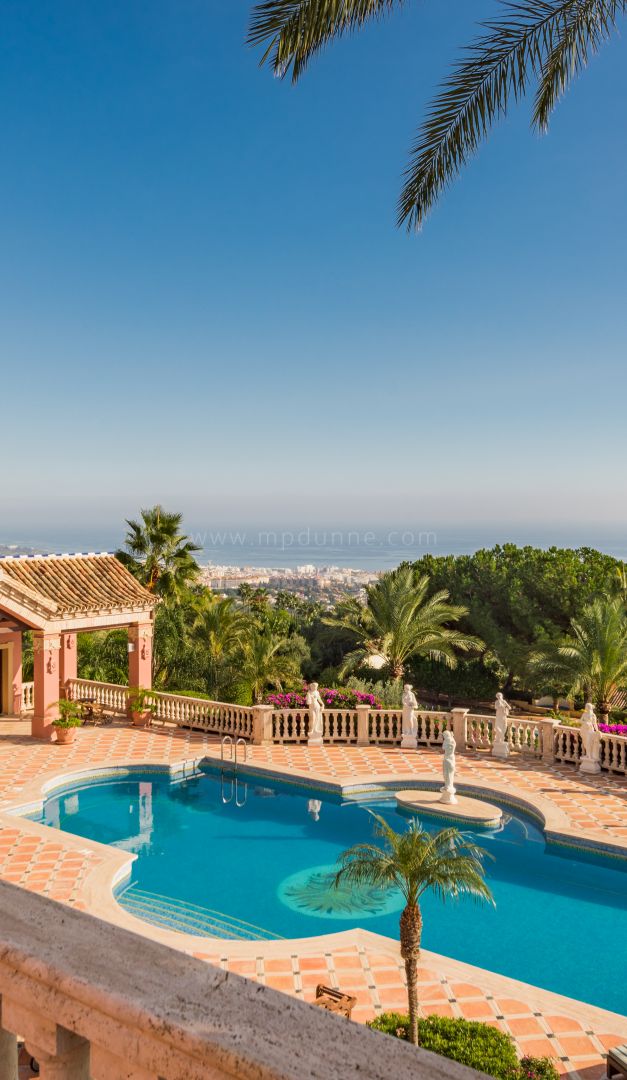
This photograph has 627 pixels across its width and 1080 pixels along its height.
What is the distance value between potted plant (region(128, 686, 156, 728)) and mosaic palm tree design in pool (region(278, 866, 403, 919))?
1115cm

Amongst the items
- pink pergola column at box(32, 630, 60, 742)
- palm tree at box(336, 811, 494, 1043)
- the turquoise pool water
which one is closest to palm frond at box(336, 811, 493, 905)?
palm tree at box(336, 811, 494, 1043)

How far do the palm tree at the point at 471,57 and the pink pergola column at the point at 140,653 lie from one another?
16.5 metres

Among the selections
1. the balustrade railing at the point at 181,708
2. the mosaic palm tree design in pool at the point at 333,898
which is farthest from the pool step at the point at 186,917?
the balustrade railing at the point at 181,708

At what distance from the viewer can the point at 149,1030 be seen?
150cm

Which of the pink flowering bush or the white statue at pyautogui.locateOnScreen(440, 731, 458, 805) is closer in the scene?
the white statue at pyautogui.locateOnScreen(440, 731, 458, 805)

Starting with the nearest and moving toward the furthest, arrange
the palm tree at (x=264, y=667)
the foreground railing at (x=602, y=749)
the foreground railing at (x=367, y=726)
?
the foreground railing at (x=602, y=749)
the foreground railing at (x=367, y=726)
the palm tree at (x=264, y=667)

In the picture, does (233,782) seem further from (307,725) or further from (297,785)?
(307,725)

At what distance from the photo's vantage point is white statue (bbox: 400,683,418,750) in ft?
67.9

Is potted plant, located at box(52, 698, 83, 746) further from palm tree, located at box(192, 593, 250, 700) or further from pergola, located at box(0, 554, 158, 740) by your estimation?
palm tree, located at box(192, 593, 250, 700)

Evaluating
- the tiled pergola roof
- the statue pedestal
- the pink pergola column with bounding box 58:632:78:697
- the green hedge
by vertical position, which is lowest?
the statue pedestal

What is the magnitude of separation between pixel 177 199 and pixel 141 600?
1209 cm

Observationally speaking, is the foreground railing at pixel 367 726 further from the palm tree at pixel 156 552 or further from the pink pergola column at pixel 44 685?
the palm tree at pixel 156 552

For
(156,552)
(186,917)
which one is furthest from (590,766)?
(156,552)

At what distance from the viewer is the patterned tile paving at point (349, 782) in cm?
804
